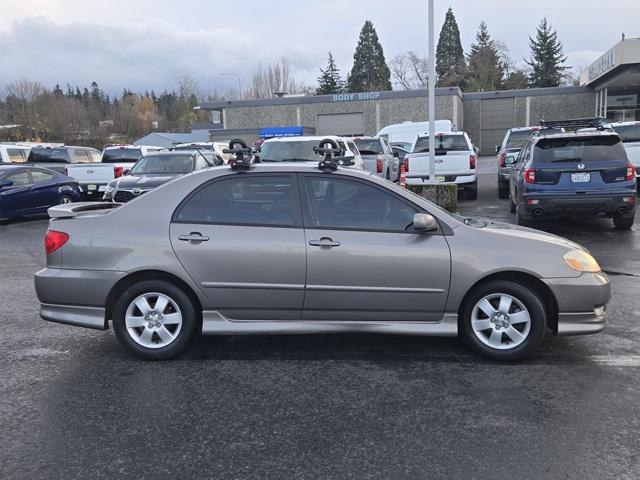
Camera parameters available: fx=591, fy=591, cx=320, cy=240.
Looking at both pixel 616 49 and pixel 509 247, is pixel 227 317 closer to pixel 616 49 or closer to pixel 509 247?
pixel 509 247

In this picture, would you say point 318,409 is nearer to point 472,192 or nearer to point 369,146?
point 472,192

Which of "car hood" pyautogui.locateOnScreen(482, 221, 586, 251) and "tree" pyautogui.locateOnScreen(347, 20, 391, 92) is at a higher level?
"tree" pyautogui.locateOnScreen(347, 20, 391, 92)

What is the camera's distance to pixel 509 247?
15.3 feet

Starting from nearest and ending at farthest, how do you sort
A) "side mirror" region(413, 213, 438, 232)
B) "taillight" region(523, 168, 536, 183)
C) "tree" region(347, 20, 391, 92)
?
"side mirror" region(413, 213, 438, 232)
"taillight" region(523, 168, 536, 183)
"tree" region(347, 20, 391, 92)

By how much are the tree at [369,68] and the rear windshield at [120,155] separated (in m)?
65.6

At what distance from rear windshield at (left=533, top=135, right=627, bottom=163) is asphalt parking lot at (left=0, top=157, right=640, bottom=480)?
4.54 meters

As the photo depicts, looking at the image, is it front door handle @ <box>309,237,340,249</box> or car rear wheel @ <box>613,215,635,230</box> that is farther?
car rear wheel @ <box>613,215,635,230</box>

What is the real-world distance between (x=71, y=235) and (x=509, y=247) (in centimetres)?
355

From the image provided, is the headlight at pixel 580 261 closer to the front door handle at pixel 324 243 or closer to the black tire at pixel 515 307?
the black tire at pixel 515 307

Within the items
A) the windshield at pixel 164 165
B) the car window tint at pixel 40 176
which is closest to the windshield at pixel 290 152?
the windshield at pixel 164 165

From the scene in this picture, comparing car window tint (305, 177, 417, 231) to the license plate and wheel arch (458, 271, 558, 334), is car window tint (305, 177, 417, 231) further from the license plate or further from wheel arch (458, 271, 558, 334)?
the license plate

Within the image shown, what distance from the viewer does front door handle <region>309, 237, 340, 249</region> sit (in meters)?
4.68

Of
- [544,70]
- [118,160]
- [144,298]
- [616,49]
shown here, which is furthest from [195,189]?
[544,70]

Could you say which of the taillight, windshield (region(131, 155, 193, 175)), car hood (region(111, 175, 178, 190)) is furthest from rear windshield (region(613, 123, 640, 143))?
car hood (region(111, 175, 178, 190))
